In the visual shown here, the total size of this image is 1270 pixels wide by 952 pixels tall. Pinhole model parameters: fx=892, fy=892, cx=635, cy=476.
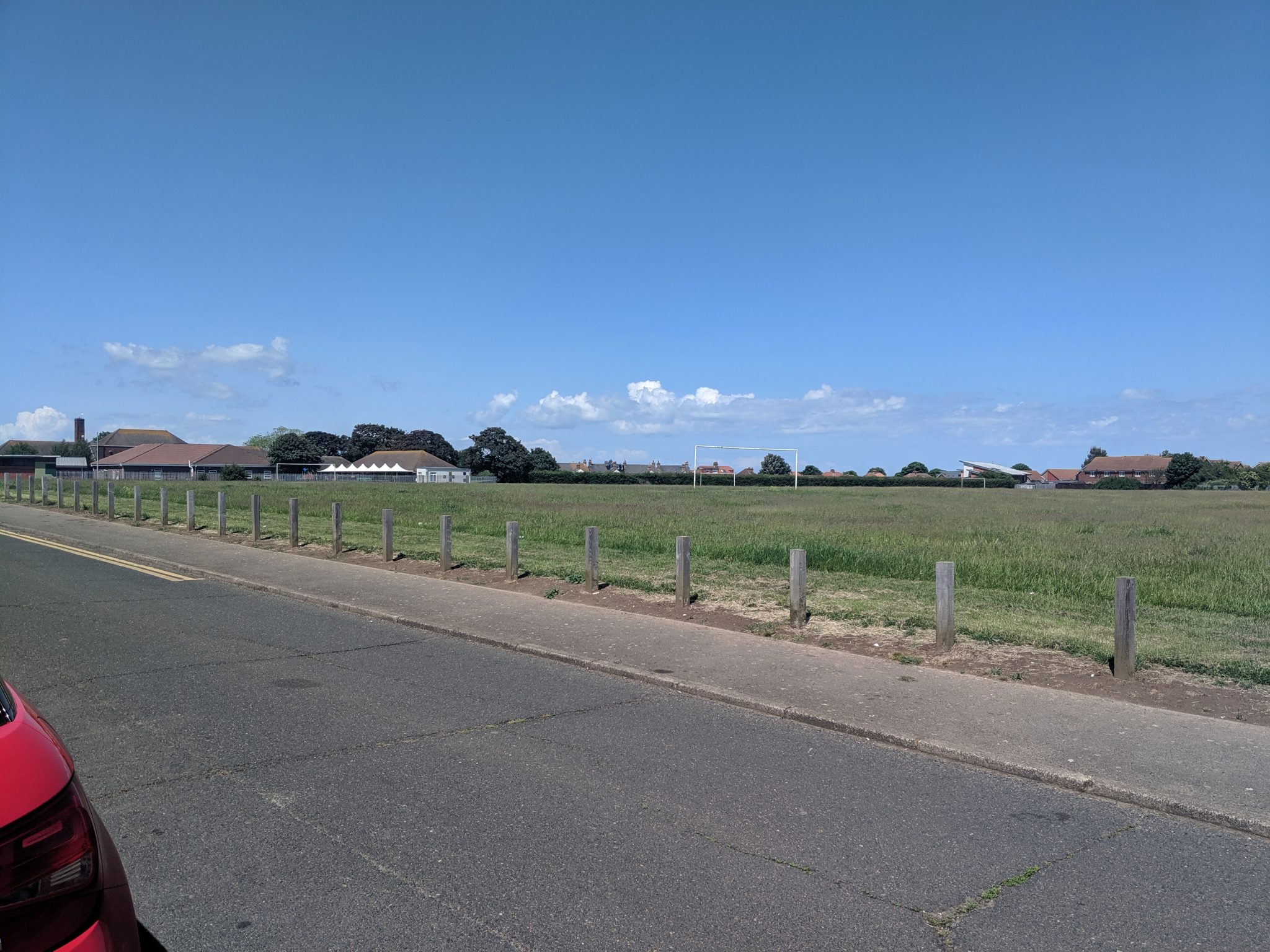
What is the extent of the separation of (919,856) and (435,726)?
339 cm

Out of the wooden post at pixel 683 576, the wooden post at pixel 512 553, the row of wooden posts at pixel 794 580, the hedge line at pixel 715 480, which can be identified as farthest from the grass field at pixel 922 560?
the hedge line at pixel 715 480

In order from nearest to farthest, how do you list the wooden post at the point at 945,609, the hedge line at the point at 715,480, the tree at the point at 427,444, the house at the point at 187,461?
the wooden post at the point at 945,609 < the house at the point at 187,461 < the hedge line at the point at 715,480 < the tree at the point at 427,444

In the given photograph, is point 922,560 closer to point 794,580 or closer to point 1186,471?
point 794,580

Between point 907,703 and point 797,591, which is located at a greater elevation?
point 797,591

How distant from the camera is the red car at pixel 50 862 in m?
1.97

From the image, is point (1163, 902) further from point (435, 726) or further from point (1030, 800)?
point (435, 726)

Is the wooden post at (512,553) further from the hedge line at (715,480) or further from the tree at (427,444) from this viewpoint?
the tree at (427,444)

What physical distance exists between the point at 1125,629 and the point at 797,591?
11.3ft

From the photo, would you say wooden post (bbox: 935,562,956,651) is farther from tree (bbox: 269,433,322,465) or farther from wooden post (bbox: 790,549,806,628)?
tree (bbox: 269,433,322,465)

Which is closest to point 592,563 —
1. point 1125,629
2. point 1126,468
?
point 1125,629

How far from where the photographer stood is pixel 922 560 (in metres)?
16.8

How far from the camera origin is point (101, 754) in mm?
5508

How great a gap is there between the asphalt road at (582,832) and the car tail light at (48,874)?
1.49 metres

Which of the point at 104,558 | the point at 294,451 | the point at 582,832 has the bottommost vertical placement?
the point at 582,832
